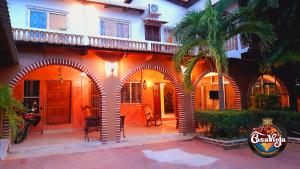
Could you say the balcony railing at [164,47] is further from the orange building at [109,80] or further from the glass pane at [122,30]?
the glass pane at [122,30]

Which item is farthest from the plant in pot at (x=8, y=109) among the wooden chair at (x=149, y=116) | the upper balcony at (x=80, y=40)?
the wooden chair at (x=149, y=116)

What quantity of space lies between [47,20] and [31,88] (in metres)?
3.53

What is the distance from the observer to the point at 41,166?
19.4 ft

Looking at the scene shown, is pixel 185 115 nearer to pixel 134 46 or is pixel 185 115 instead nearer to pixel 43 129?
pixel 134 46

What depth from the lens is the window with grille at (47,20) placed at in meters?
11.4

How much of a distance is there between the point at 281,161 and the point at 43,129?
1011 cm

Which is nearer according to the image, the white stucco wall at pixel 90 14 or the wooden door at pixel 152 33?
the white stucco wall at pixel 90 14

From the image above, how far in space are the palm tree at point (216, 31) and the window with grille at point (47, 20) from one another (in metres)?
6.41

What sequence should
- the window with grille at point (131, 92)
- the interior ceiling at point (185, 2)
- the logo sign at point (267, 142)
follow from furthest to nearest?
the interior ceiling at point (185, 2), the window with grille at point (131, 92), the logo sign at point (267, 142)

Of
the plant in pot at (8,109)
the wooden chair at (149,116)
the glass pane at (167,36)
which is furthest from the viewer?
the glass pane at (167,36)

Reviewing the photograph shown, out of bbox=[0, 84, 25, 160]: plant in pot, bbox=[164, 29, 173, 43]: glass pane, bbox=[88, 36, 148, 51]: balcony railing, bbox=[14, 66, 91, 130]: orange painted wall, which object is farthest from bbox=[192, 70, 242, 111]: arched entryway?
bbox=[0, 84, 25, 160]: plant in pot

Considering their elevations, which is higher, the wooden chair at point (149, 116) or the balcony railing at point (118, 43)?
the balcony railing at point (118, 43)

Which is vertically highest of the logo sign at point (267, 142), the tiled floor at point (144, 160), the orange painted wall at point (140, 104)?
the orange painted wall at point (140, 104)

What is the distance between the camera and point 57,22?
469 inches
